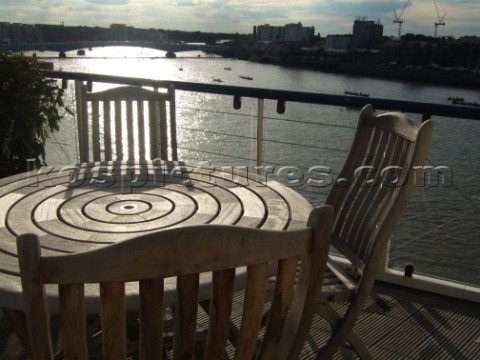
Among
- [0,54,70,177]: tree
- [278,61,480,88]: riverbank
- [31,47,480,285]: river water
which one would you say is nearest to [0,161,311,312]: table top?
[31,47,480,285]: river water

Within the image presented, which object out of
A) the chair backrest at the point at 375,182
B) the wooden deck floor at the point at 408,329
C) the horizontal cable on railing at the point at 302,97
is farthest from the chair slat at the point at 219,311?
the horizontal cable on railing at the point at 302,97

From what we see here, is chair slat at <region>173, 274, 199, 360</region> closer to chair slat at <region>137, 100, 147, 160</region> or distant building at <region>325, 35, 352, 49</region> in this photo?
chair slat at <region>137, 100, 147, 160</region>

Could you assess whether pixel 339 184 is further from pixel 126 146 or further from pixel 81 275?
pixel 81 275

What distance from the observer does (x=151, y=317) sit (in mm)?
704

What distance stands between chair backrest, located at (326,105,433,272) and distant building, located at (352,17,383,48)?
125 feet

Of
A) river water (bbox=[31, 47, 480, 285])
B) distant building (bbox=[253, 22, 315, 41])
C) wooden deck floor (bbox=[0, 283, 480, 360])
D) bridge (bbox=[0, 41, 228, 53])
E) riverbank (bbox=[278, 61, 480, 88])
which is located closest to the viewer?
wooden deck floor (bbox=[0, 283, 480, 360])

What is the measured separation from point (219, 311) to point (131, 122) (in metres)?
1.96

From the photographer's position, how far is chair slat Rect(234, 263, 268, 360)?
2.46 ft

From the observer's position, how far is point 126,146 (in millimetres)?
2699

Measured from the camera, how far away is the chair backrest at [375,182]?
4.67 ft

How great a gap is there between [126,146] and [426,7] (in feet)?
192

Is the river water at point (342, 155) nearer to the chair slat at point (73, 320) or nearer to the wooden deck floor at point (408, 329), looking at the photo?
the wooden deck floor at point (408, 329)

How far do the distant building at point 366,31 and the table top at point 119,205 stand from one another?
38324mm

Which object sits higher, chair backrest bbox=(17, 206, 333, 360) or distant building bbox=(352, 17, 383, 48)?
distant building bbox=(352, 17, 383, 48)
